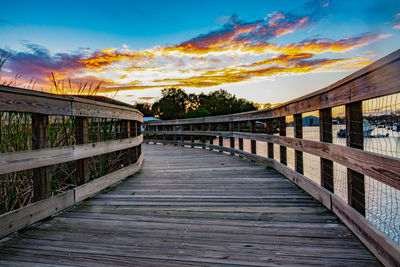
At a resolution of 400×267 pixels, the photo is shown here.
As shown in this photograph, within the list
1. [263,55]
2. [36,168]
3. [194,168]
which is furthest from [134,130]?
[263,55]

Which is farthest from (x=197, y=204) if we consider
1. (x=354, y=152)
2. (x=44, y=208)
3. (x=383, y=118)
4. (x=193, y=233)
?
(x=383, y=118)

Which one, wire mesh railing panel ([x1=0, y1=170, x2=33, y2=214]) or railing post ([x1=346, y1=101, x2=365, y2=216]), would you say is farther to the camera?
wire mesh railing panel ([x1=0, y1=170, x2=33, y2=214])

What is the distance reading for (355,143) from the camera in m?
1.70

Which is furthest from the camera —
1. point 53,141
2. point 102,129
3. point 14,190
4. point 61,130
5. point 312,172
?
point 312,172

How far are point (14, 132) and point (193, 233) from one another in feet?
6.42

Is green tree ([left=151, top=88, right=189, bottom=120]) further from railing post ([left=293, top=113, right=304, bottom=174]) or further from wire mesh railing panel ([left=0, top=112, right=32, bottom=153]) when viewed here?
wire mesh railing panel ([left=0, top=112, right=32, bottom=153])

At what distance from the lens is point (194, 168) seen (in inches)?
182

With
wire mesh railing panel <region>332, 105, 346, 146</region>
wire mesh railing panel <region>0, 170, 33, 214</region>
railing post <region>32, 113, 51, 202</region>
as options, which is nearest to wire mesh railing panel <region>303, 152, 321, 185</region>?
wire mesh railing panel <region>332, 105, 346, 146</region>

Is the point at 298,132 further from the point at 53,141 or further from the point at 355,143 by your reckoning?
the point at 53,141

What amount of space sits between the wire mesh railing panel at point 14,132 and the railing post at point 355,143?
2.85 metres

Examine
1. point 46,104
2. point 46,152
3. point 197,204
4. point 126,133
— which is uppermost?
point 46,104

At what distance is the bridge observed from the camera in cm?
139

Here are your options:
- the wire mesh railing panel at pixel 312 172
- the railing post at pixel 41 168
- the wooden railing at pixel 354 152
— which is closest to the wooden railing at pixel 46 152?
the railing post at pixel 41 168

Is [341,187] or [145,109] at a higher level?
[145,109]
